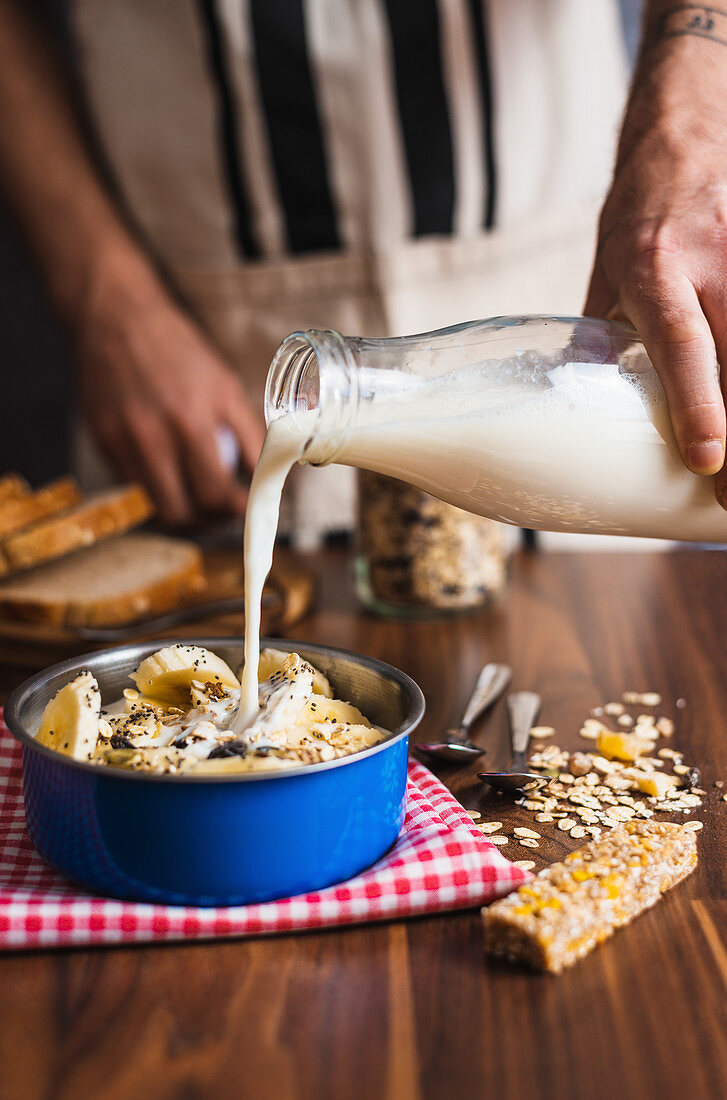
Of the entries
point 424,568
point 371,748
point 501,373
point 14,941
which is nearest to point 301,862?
point 371,748

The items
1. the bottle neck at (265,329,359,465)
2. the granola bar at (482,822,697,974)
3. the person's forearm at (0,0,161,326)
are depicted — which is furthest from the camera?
the person's forearm at (0,0,161,326)

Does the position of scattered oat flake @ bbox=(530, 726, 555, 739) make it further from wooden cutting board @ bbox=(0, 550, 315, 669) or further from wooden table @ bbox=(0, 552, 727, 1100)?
wooden cutting board @ bbox=(0, 550, 315, 669)

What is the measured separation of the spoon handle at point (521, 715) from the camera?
3.43 ft

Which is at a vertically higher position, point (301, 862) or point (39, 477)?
point (301, 862)

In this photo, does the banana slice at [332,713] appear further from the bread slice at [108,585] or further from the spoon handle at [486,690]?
the bread slice at [108,585]

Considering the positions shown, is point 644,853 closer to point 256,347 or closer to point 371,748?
point 371,748

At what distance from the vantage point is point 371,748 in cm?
75

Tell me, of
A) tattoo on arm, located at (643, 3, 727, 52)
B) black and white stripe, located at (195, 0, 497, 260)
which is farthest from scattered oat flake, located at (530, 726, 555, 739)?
black and white stripe, located at (195, 0, 497, 260)

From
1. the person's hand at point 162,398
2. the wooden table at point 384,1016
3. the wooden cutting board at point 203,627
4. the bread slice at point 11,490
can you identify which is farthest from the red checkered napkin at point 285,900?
the person's hand at point 162,398

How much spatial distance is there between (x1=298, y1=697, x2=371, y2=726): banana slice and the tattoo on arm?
2.59 ft

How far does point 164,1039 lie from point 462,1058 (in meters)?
0.18

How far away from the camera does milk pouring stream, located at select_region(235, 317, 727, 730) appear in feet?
2.85

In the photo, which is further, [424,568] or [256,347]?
[256,347]

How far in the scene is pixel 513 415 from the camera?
2.93 ft
